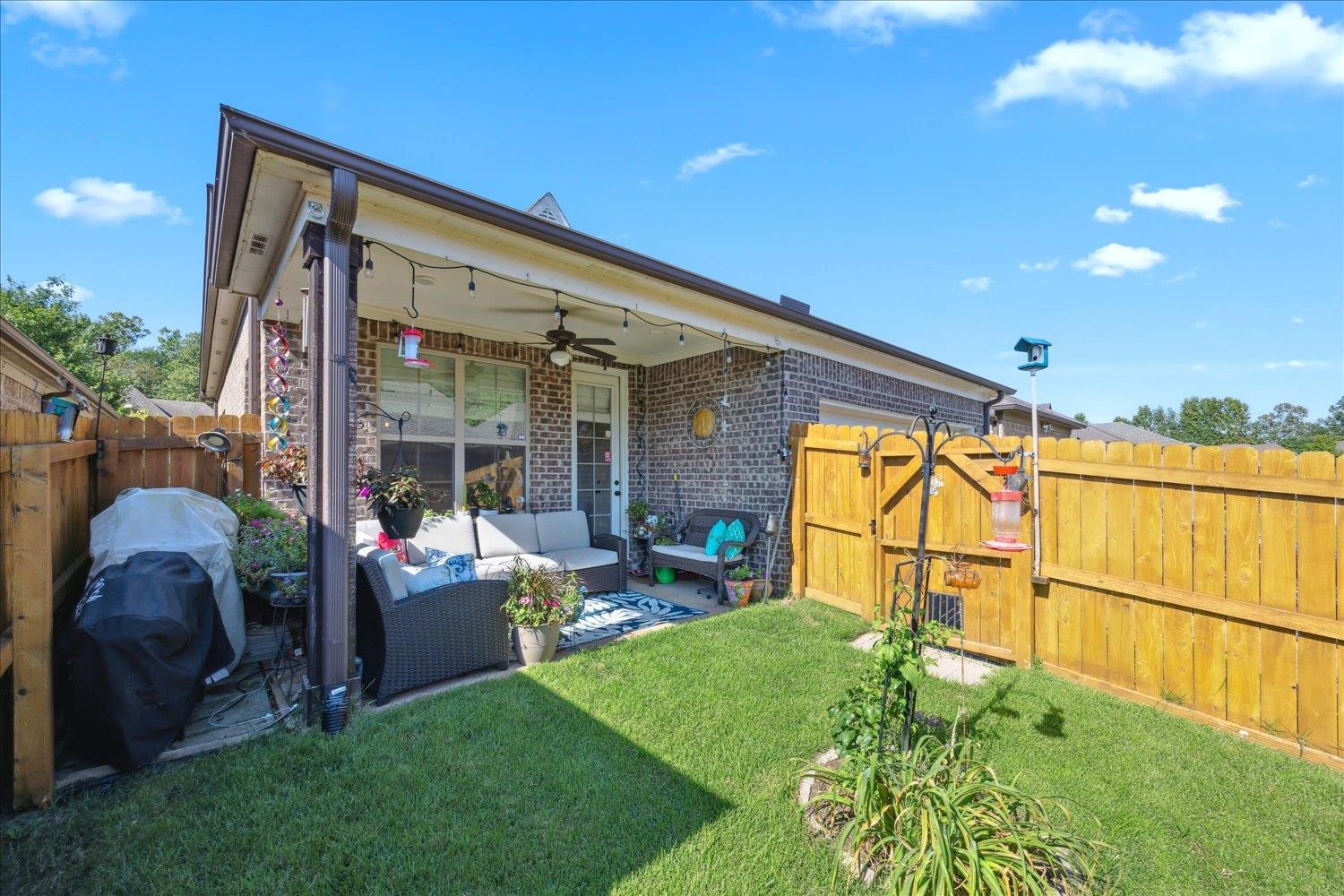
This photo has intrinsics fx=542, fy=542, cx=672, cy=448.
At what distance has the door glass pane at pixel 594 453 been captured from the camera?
6.93m

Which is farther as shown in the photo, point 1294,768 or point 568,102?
point 568,102

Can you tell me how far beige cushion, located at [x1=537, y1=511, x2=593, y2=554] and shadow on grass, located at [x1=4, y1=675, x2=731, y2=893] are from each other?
326 centimetres

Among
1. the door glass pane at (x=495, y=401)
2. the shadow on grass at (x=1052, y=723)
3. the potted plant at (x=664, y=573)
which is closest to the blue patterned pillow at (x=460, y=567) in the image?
the door glass pane at (x=495, y=401)

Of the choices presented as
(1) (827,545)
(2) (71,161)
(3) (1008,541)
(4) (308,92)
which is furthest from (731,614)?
(2) (71,161)

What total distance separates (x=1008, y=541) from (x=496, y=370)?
5440mm

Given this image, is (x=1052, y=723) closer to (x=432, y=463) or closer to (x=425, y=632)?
(x=425, y=632)

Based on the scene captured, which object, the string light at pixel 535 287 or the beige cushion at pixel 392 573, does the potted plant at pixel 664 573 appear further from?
the beige cushion at pixel 392 573

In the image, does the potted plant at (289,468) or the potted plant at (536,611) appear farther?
the potted plant at (289,468)

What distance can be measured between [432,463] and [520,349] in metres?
1.66

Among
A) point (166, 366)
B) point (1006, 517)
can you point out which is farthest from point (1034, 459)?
point (166, 366)

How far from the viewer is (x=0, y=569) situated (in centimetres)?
212

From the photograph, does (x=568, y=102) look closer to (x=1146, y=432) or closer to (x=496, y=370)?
(x=496, y=370)

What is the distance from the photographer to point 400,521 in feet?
13.0

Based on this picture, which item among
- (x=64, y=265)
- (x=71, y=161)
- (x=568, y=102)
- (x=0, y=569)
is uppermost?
(x=64, y=265)
